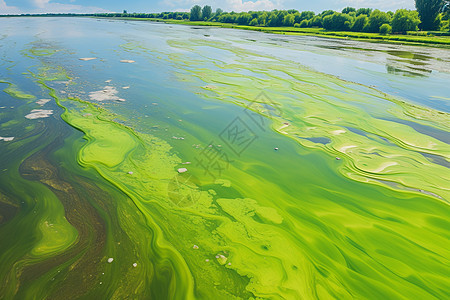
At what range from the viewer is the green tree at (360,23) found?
164ft

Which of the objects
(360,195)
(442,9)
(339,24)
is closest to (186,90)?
(360,195)

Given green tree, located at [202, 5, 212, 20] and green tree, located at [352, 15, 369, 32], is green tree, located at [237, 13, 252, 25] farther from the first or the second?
green tree, located at [352, 15, 369, 32]

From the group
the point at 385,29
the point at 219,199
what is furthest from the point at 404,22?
the point at 219,199

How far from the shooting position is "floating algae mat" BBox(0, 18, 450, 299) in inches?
91.6

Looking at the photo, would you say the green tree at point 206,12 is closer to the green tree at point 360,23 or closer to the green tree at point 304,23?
the green tree at point 304,23

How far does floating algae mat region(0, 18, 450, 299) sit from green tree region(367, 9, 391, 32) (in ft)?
177

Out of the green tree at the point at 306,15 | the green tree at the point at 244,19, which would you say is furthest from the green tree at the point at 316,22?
the green tree at the point at 244,19

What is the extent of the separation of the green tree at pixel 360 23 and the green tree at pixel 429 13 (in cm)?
1097

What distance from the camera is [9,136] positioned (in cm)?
471

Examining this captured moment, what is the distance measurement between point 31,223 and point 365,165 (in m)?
5.17

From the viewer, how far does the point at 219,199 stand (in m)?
3.39

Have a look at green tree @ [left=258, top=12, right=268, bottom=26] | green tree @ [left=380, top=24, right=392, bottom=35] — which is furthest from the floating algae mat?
green tree @ [left=258, top=12, right=268, bottom=26]

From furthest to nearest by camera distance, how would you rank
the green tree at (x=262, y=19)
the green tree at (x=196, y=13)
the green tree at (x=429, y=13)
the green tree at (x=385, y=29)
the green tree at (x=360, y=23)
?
the green tree at (x=196, y=13) < the green tree at (x=262, y=19) < the green tree at (x=360, y=23) < the green tree at (x=429, y=13) < the green tree at (x=385, y=29)

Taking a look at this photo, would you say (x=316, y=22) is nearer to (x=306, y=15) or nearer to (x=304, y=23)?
(x=304, y=23)
